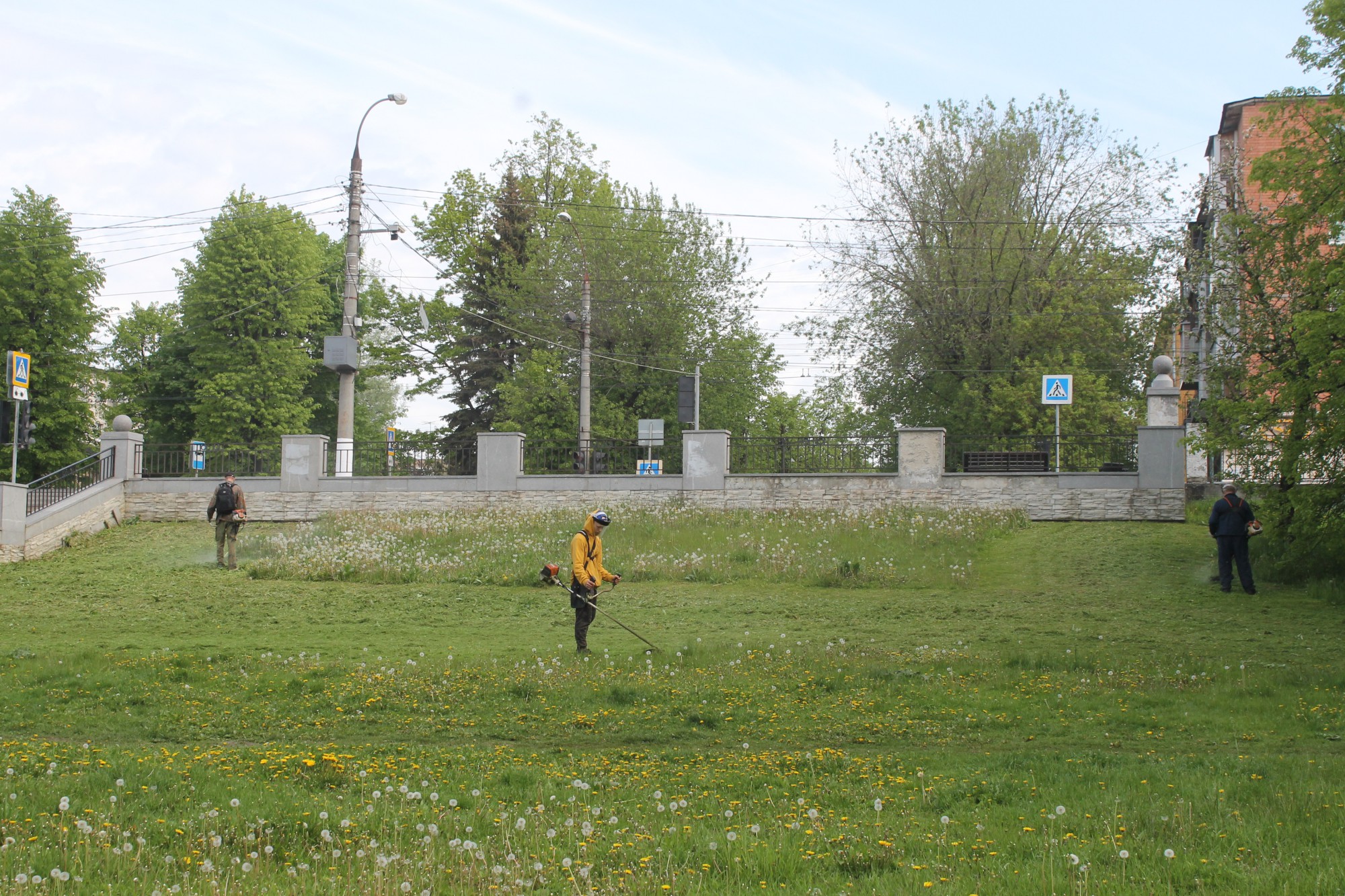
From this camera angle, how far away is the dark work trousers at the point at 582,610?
42.0 ft

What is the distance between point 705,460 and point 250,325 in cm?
2798

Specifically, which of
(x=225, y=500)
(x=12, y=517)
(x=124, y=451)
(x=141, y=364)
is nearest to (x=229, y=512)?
(x=225, y=500)

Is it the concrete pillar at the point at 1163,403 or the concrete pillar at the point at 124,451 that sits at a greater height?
the concrete pillar at the point at 1163,403

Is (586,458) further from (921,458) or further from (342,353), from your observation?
(921,458)

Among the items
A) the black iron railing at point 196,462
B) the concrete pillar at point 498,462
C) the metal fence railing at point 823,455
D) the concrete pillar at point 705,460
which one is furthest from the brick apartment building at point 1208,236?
the black iron railing at point 196,462

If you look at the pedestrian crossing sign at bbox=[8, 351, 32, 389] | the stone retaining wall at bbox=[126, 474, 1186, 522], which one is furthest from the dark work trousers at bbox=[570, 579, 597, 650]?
the pedestrian crossing sign at bbox=[8, 351, 32, 389]

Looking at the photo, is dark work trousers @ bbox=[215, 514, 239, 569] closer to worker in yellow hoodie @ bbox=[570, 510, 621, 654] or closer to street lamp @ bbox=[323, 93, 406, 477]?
street lamp @ bbox=[323, 93, 406, 477]

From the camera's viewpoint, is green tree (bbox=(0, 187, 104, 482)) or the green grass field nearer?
the green grass field

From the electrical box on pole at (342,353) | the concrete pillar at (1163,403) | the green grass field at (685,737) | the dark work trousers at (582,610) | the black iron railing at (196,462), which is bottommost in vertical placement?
the green grass field at (685,737)

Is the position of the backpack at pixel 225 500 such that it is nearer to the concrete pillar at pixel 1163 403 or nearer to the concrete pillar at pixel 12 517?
the concrete pillar at pixel 12 517

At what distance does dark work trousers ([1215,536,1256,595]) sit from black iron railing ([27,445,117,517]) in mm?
23063

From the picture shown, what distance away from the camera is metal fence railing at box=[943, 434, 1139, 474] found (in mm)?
25562

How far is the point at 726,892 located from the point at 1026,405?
3191 cm

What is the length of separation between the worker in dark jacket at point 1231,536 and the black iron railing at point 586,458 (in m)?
15.1
